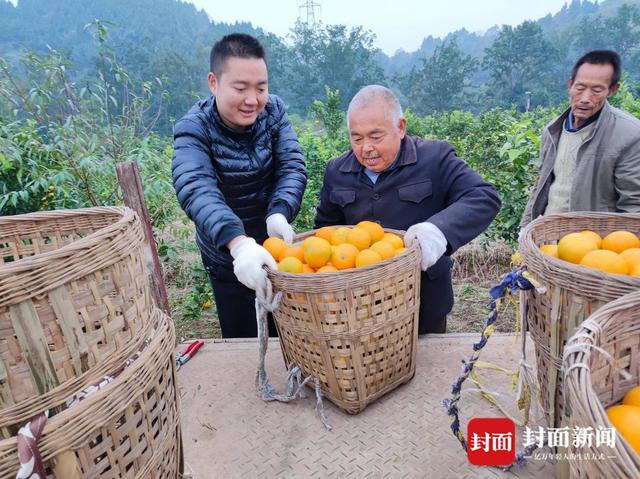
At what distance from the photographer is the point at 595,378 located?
2.50ft

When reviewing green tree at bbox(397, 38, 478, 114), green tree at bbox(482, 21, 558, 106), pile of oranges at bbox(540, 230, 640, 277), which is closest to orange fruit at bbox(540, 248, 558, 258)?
pile of oranges at bbox(540, 230, 640, 277)

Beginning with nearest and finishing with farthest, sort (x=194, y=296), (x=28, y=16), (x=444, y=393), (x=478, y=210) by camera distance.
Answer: (x=444, y=393) < (x=478, y=210) < (x=194, y=296) < (x=28, y=16)

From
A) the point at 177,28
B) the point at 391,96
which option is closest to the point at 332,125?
the point at 391,96

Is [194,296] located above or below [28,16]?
below

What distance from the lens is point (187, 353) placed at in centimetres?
180

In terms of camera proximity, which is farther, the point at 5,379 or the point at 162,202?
the point at 162,202

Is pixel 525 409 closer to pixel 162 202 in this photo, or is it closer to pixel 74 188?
pixel 74 188

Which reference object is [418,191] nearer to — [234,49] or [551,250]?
[551,250]

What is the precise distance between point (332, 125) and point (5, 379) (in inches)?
567

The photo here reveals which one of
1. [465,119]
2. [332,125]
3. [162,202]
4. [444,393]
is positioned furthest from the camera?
[465,119]

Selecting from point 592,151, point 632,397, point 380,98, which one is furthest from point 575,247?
point 592,151

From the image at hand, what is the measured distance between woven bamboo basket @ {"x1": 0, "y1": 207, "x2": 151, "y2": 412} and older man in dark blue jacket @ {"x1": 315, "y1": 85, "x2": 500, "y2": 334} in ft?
3.41

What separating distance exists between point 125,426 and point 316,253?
0.82m

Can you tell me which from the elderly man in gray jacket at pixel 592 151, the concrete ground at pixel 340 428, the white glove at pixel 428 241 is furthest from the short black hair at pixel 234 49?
the elderly man in gray jacket at pixel 592 151
